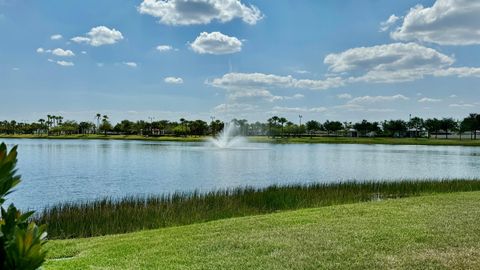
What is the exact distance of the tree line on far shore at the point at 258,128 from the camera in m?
139

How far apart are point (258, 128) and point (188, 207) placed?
139 metres

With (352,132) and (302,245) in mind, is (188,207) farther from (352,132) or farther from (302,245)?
(352,132)

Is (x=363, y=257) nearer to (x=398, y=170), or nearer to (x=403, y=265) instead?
(x=403, y=265)

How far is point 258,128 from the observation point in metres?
153

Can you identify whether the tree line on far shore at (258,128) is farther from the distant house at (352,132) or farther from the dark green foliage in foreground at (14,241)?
the dark green foliage in foreground at (14,241)

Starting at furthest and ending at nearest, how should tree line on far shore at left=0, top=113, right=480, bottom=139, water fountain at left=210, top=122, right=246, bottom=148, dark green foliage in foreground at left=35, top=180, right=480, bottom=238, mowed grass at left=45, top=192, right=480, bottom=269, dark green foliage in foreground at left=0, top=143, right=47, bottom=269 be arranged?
tree line on far shore at left=0, top=113, right=480, bottom=139 → water fountain at left=210, top=122, right=246, bottom=148 → dark green foliage in foreground at left=35, top=180, right=480, bottom=238 → mowed grass at left=45, top=192, right=480, bottom=269 → dark green foliage in foreground at left=0, top=143, right=47, bottom=269

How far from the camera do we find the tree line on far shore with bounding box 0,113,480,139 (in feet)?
457

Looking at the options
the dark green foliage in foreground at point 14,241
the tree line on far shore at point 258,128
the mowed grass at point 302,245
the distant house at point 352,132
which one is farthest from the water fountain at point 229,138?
the dark green foliage in foreground at point 14,241

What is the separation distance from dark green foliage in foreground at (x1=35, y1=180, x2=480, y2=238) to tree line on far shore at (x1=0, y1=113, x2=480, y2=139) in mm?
108653

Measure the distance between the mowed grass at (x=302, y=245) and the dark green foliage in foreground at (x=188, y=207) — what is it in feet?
9.41

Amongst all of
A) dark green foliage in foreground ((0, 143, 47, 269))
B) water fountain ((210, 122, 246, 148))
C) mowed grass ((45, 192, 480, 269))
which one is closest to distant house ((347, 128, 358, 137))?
water fountain ((210, 122, 246, 148))

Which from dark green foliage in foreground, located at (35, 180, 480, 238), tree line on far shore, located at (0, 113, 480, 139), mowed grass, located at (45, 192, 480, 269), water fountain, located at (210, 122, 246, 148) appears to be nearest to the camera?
mowed grass, located at (45, 192, 480, 269)

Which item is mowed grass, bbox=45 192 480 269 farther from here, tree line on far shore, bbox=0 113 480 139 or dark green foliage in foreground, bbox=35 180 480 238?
tree line on far shore, bbox=0 113 480 139

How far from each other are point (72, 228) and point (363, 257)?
8.38m
